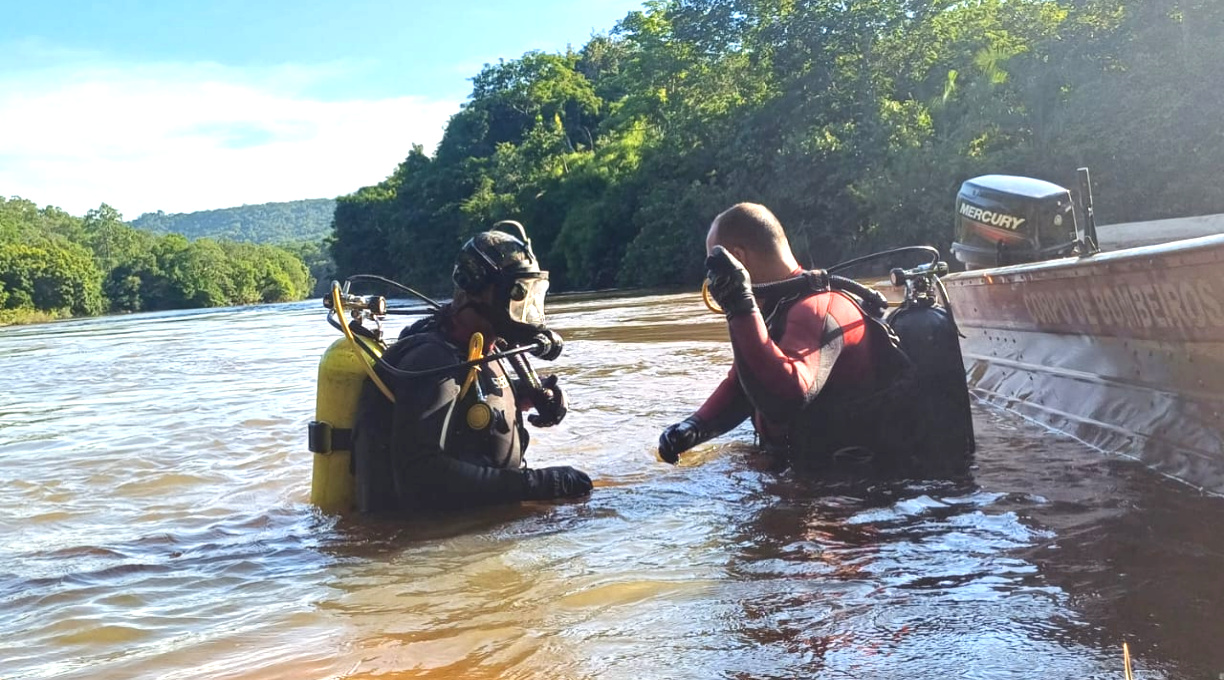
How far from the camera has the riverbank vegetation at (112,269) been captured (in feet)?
254

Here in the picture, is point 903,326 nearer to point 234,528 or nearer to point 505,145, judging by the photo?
point 234,528

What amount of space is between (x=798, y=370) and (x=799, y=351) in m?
0.15

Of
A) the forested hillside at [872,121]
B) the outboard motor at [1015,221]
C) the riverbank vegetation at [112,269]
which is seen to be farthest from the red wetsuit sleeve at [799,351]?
the riverbank vegetation at [112,269]

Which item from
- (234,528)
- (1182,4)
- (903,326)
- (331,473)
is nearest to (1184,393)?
(903,326)

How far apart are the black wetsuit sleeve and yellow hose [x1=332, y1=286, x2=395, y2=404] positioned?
0.08 metres

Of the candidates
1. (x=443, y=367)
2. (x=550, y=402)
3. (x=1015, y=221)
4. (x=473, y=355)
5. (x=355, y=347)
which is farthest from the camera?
(x=1015, y=221)

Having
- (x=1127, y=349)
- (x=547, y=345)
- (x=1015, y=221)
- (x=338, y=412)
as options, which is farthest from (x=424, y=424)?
(x=1015, y=221)

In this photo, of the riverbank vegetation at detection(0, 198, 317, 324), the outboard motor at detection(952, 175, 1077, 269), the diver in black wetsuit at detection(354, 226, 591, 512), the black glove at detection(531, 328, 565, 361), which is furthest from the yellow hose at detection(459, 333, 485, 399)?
the riverbank vegetation at detection(0, 198, 317, 324)

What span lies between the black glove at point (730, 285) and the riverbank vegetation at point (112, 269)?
79.0 m

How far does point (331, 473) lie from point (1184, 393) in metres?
3.22

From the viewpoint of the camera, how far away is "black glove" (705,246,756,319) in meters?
3.19

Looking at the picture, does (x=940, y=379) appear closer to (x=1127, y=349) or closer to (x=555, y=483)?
(x=1127, y=349)

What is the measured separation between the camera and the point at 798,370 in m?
3.37

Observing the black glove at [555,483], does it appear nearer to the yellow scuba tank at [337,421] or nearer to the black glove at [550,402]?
the black glove at [550,402]
